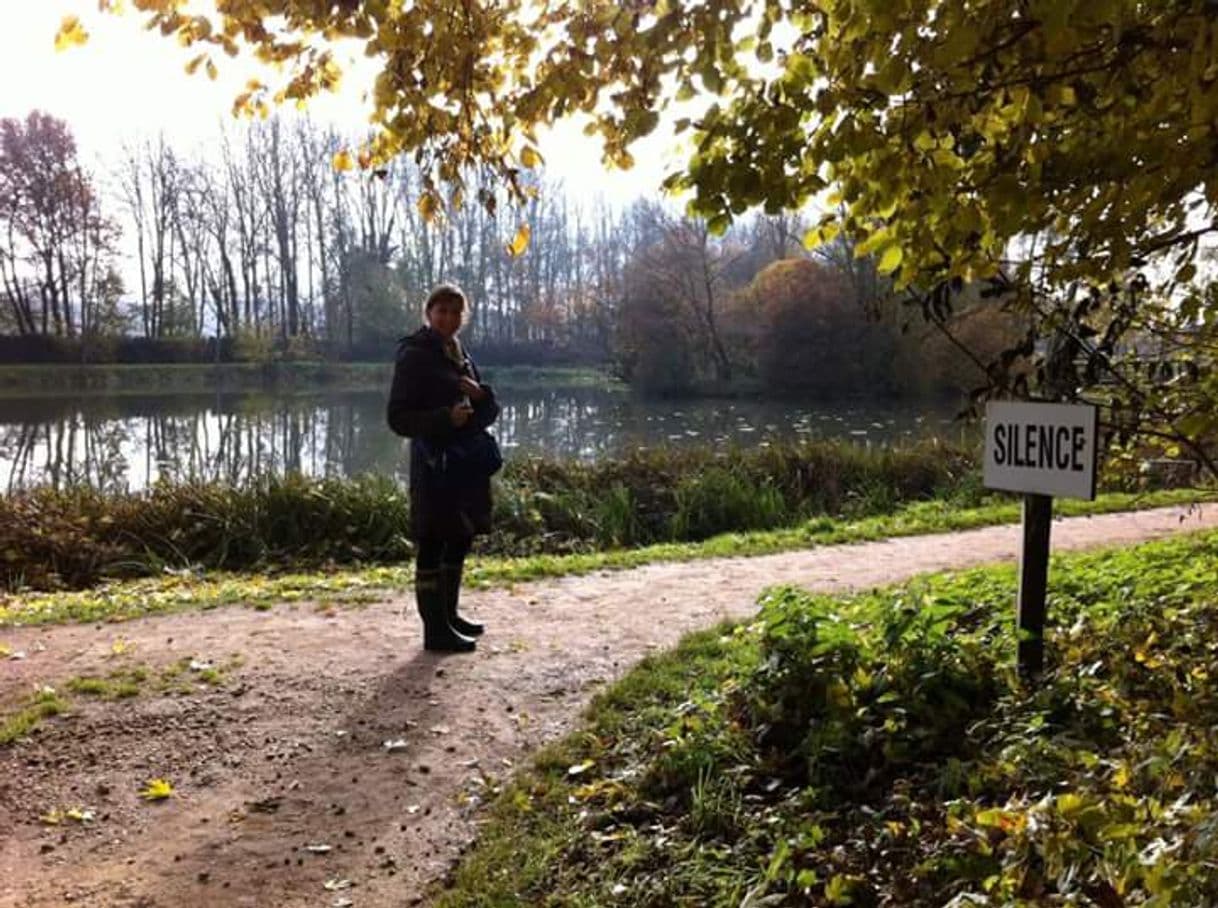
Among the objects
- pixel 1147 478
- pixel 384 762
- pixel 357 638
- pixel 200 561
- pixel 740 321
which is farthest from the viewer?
pixel 740 321

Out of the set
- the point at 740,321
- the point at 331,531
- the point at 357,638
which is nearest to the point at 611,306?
the point at 740,321

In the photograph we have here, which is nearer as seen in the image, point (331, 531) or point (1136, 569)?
point (1136, 569)

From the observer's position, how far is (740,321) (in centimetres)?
3644

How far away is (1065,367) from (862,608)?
68.6 inches

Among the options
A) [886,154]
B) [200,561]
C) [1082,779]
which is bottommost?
[200,561]

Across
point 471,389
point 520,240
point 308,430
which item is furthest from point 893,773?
point 308,430

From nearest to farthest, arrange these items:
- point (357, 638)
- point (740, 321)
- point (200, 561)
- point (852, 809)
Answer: point (852, 809), point (357, 638), point (200, 561), point (740, 321)

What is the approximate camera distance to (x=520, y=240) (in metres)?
3.22

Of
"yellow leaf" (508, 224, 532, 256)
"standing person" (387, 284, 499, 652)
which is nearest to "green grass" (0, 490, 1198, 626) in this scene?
"standing person" (387, 284, 499, 652)

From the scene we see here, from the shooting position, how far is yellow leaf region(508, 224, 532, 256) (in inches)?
123

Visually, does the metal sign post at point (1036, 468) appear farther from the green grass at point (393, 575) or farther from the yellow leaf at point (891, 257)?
the green grass at point (393, 575)

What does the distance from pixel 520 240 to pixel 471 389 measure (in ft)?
5.18

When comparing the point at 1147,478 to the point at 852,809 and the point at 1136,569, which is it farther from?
the point at 852,809

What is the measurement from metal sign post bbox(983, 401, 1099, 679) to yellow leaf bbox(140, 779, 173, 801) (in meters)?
2.95
